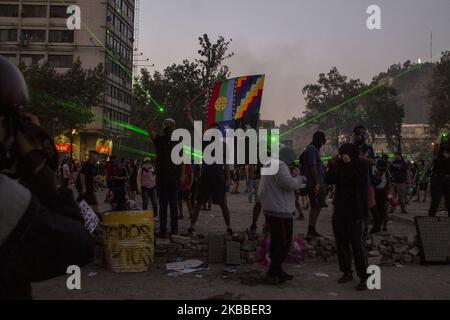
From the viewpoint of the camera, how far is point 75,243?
4.69ft

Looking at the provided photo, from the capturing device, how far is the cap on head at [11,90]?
1407 mm

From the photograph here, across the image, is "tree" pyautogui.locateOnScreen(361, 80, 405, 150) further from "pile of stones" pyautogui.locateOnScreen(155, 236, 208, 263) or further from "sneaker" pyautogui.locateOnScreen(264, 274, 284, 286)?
"sneaker" pyautogui.locateOnScreen(264, 274, 284, 286)

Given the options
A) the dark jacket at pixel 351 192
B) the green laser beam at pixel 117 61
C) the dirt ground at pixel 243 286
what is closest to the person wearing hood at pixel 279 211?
the dirt ground at pixel 243 286

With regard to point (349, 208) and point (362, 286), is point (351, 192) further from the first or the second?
point (362, 286)

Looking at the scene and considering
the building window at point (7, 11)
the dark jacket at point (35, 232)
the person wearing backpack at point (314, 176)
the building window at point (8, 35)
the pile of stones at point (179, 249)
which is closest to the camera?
the dark jacket at point (35, 232)

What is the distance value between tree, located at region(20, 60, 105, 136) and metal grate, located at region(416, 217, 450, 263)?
28.6m

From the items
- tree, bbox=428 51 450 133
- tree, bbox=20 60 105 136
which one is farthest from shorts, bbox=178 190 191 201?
tree, bbox=428 51 450 133

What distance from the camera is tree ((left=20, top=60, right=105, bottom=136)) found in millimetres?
31516

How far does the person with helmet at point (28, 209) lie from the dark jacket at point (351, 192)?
460 centimetres

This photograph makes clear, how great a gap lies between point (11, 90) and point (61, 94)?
1354 inches

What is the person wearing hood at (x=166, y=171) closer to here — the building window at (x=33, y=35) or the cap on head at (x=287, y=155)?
the cap on head at (x=287, y=155)

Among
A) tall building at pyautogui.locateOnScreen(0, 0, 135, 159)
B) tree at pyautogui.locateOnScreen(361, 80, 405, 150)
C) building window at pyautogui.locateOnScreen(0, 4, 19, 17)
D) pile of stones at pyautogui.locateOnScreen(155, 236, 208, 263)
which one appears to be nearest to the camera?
pile of stones at pyautogui.locateOnScreen(155, 236, 208, 263)

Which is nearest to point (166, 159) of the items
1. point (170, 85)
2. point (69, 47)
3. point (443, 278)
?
point (443, 278)

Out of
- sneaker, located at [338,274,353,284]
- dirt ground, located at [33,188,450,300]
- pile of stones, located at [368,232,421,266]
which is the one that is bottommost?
dirt ground, located at [33,188,450,300]
